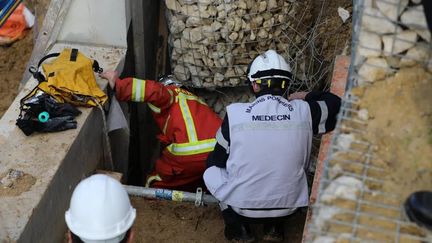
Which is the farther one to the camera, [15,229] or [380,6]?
[15,229]

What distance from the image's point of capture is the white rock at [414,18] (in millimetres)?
2908

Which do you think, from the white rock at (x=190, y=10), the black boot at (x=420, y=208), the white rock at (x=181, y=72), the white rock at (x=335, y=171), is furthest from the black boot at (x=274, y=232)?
the black boot at (x=420, y=208)

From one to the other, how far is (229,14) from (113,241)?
3247 millimetres

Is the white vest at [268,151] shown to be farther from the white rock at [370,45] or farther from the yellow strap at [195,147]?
the white rock at [370,45]

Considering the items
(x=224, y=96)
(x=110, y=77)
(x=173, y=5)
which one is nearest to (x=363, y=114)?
(x=110, y=77)

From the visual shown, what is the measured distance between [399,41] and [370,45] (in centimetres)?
14

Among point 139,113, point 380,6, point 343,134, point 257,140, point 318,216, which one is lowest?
point 139,113

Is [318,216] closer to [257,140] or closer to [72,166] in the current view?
[257,140]

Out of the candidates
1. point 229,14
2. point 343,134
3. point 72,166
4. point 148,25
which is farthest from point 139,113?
point 343,134

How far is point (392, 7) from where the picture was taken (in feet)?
9.75

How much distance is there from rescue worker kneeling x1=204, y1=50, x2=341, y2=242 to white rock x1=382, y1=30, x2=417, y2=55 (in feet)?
4.57

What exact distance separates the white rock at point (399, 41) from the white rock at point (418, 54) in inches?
1.1

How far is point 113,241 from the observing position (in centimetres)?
308

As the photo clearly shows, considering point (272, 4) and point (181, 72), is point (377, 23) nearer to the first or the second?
point (272, 4)
